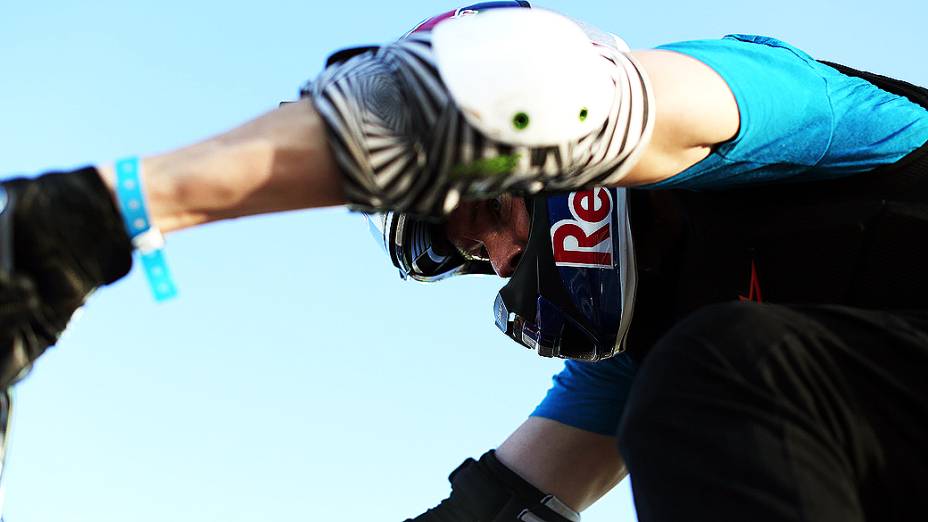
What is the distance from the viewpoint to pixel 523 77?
136 centimetres

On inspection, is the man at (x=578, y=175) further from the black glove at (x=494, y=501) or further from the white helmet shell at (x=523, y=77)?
the black glove at (x=494, y=501)

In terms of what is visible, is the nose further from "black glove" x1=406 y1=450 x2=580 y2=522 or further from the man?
the man

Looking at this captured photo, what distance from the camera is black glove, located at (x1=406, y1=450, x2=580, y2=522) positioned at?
8.29 feet

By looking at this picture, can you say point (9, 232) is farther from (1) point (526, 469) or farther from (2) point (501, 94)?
(1) point (526, 469)

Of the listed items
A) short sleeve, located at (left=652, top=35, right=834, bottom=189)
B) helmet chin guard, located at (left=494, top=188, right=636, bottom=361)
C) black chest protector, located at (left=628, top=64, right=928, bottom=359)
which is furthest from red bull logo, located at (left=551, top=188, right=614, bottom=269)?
short sleeve, located at (left=652, top=35, right=834, bottom=189)

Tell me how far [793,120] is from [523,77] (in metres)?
0.60

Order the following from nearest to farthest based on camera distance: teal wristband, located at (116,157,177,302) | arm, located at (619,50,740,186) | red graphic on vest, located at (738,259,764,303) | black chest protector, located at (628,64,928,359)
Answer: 1. teal wristband, located at (116,157,177,302)
2. arm, located at (619,50,740,186)
3. black chest protector, located at (628,64,928,359)
4. red graphic on vest, located at (738,259,764,303)

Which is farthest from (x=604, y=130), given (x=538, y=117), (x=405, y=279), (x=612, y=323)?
(x=405, y=279)

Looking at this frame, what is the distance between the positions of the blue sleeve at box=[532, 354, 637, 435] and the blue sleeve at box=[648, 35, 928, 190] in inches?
35.3

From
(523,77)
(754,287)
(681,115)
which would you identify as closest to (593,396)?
(754,287)

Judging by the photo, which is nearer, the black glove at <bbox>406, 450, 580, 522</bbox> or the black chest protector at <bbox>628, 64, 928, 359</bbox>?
the black chest protector at <bbox>628, 64, 928, 359</bbox>

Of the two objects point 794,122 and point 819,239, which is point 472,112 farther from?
point 819,239

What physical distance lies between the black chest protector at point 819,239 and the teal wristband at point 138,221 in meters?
1.10

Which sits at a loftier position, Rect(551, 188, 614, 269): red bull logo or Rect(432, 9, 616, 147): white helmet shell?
Rect(432, 9, 616, 147): white helmet shell
